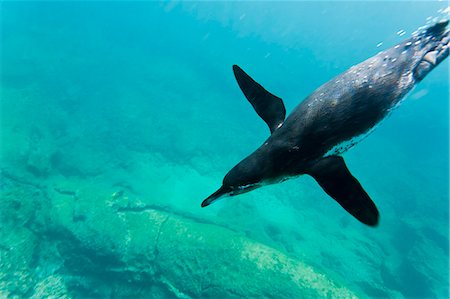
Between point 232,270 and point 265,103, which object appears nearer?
point 265,103

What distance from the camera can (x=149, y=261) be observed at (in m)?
11.9

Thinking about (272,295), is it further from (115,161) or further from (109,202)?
(115,161)

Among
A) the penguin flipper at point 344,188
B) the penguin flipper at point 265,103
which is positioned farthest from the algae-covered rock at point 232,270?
the penguin flipper at point 344,188

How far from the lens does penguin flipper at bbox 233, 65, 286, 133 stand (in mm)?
2820

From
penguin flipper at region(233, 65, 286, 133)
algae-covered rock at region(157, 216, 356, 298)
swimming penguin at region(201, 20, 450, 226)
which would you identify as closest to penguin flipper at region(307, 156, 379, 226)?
swimming penguin at region(201, 20, 450, 226)

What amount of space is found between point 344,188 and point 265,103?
3.82 ft

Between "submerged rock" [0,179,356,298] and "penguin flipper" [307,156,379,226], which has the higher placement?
"penguin flipper" [307,156,379,226]

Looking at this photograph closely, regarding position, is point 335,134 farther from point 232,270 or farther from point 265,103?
point 232,270

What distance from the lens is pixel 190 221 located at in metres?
14.0

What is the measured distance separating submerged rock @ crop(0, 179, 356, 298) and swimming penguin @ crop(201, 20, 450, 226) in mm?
9279

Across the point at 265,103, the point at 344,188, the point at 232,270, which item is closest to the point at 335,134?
the point at 344,188

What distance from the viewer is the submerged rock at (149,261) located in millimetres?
10641

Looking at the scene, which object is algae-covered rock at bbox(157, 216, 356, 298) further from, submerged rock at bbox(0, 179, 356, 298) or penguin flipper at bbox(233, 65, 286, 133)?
penguin flipper at bbox(233, 65, 286, 133)

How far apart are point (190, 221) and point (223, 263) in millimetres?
3437
